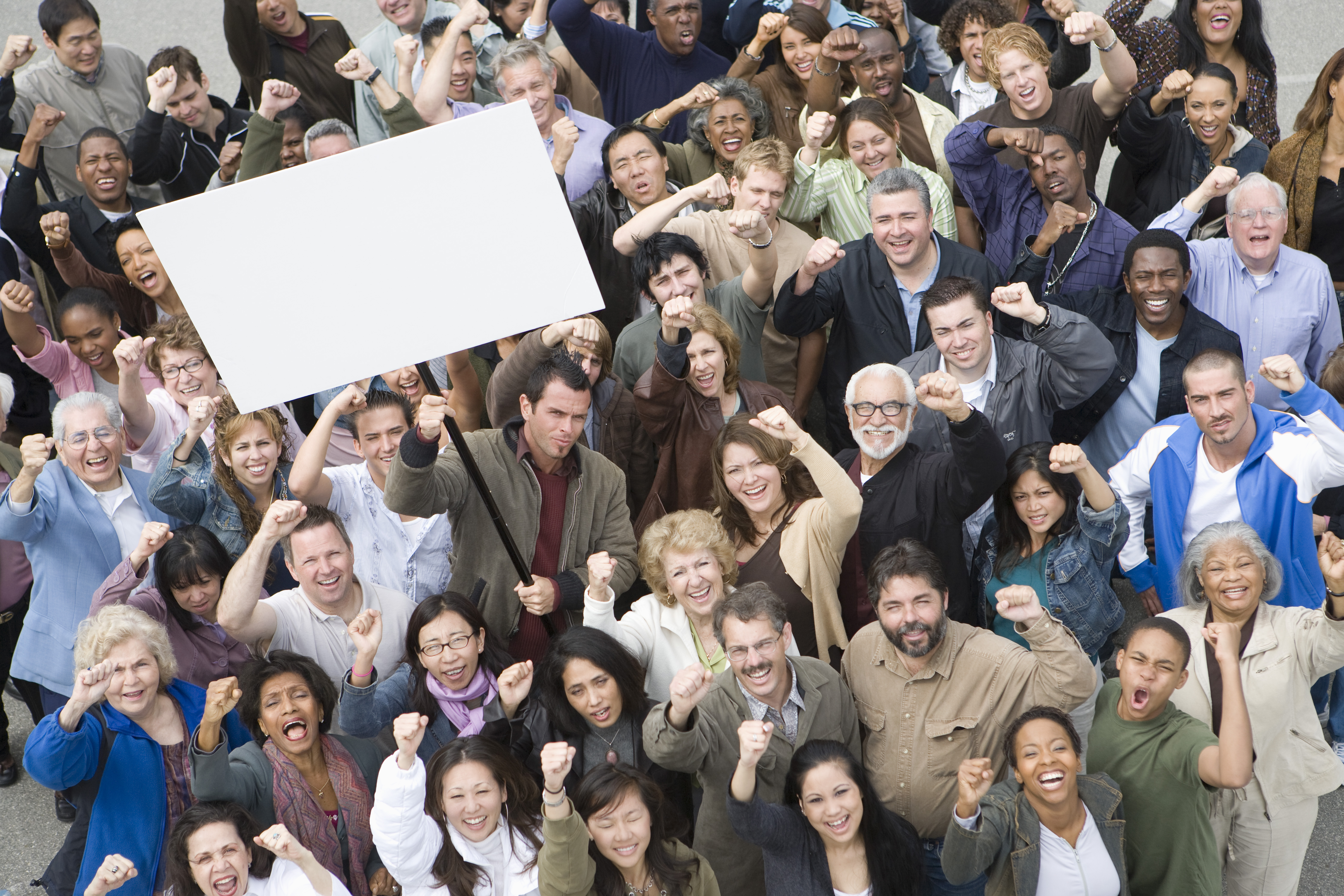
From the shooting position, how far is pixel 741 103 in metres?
5.84

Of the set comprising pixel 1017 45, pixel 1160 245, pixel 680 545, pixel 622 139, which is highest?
pixel 1017 45

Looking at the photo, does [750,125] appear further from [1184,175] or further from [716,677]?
[716,677]

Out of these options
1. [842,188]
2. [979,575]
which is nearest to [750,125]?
[842,188]

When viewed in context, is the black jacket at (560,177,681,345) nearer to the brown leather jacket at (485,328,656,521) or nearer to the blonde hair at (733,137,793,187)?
the blonde hair at (733,137,793,187)

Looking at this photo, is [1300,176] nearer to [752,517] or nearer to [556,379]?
[752,517]

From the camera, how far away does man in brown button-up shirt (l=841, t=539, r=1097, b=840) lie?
3.81 m

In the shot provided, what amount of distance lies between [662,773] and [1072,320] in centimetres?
217

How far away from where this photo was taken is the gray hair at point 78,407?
4531 mm

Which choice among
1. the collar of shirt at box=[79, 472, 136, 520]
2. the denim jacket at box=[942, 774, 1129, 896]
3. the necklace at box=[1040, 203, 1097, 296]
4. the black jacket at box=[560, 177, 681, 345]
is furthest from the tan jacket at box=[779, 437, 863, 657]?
the collar of shirt at box=[79, 472, 136, 520]

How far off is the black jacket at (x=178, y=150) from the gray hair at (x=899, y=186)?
305 centimetres

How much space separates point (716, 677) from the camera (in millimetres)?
3951

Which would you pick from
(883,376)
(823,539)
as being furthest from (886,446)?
(823,539)

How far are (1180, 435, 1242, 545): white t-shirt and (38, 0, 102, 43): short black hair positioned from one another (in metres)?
5.80

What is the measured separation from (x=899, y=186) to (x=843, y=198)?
754 millimetres
